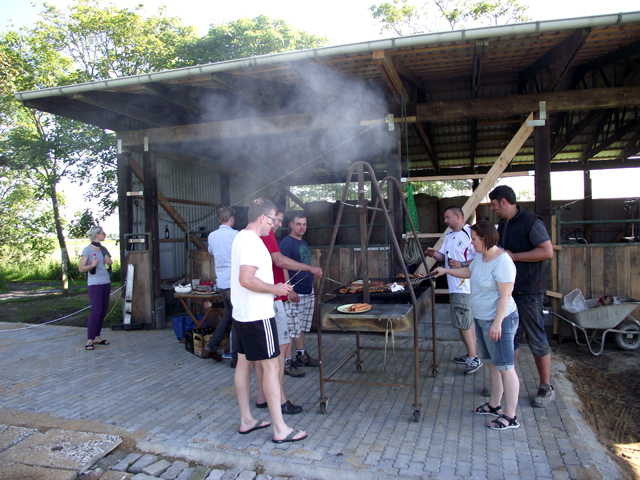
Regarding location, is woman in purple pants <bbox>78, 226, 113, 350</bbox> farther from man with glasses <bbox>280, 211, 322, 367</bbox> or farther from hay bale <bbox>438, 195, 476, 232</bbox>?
hay bale <bbox>438, 195, 476, 232</bbox>

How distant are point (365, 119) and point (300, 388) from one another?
4.31 metres

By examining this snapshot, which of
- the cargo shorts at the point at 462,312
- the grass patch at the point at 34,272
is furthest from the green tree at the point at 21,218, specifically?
the cargo shorts at the point at 462,312

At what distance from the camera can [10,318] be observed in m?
10.0

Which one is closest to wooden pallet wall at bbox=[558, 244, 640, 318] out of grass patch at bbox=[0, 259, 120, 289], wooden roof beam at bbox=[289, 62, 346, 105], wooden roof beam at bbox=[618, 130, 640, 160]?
wooden roof beam at bbox=[289, 62, 346, 105]

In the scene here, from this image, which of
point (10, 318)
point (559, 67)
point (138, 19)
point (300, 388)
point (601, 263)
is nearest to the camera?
point (300, 388)

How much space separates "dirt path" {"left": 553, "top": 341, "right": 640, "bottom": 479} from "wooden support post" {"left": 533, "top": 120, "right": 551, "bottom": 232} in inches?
81.1

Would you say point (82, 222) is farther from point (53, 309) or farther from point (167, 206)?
point (167, 206)

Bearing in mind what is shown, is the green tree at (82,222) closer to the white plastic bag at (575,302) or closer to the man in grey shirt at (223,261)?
the man in grey shirt at (223,261)

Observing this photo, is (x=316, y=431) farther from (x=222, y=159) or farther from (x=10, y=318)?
(x=10, y=318)

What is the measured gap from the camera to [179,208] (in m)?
9.73

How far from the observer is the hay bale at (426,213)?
10633 millimetres

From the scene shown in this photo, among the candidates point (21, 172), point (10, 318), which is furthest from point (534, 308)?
point (21, 172)

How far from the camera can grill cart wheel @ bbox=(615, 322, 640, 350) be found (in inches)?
232

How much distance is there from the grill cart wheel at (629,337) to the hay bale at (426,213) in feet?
16.8
